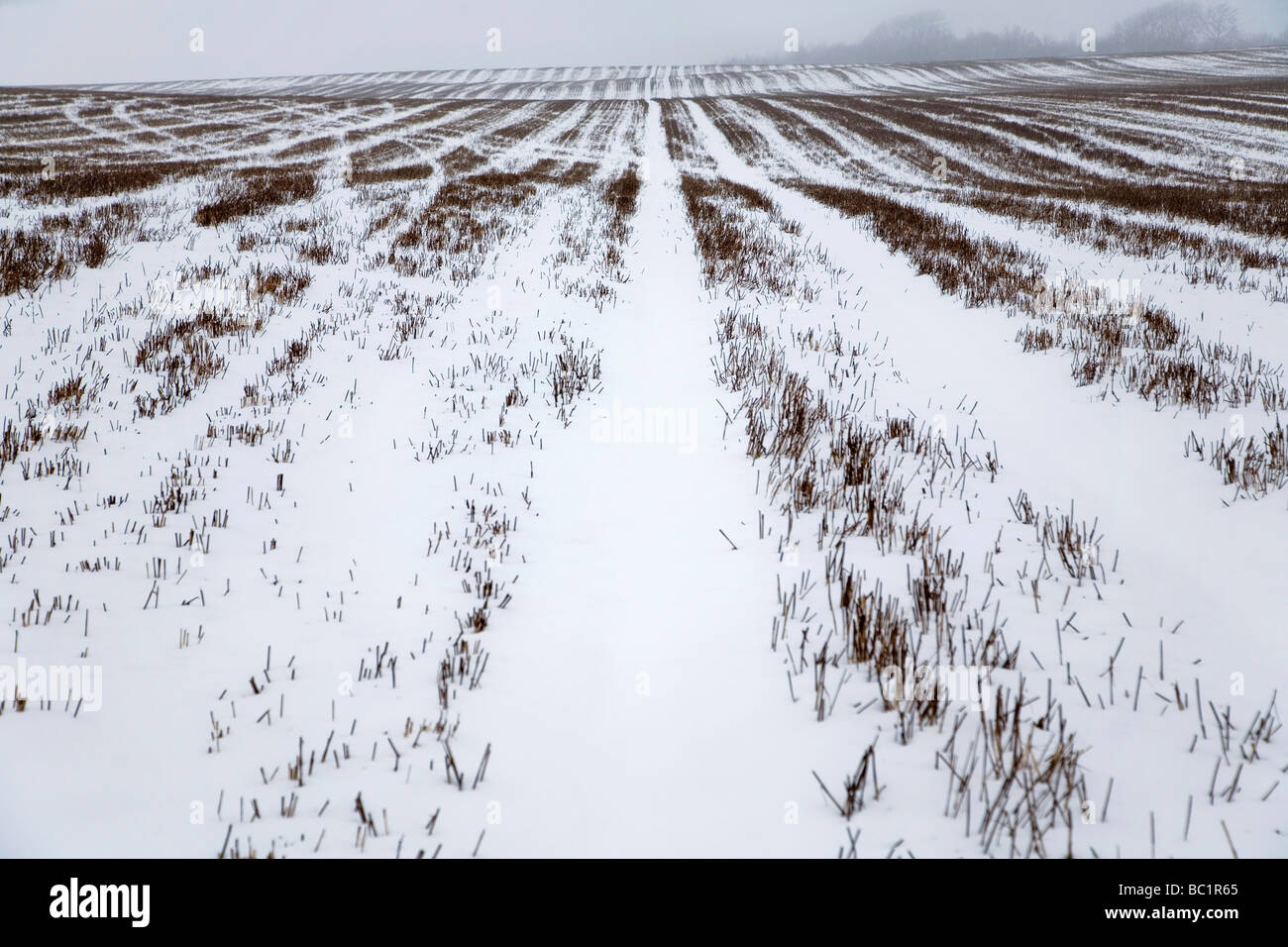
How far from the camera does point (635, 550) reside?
3939mm

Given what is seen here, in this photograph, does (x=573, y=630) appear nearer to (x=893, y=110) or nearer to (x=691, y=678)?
(x=691, y=678)

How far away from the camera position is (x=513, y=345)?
746 centimetres

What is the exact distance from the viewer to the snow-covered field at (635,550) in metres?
2.23

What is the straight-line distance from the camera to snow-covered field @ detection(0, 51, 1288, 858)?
223cm

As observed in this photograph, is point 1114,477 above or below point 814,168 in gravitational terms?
below

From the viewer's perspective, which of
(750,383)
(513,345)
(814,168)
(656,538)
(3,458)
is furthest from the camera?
(814,168)

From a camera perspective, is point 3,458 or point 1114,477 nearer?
point 3,458

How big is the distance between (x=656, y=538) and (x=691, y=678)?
4.11ft

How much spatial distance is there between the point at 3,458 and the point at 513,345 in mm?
4263

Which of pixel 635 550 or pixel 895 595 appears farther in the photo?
pixel 635 550
